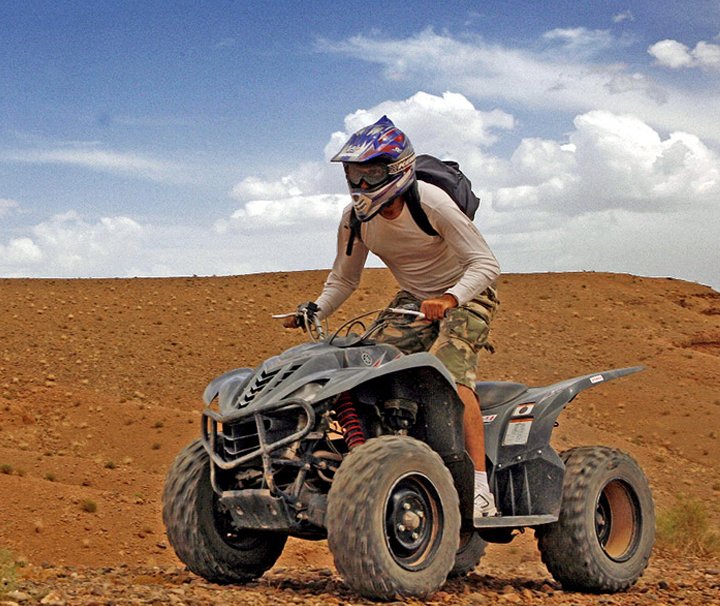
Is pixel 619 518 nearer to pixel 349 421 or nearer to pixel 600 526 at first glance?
pixel 600 526

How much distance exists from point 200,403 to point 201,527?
19.7 meters

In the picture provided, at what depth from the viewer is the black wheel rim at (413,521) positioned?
640 cm

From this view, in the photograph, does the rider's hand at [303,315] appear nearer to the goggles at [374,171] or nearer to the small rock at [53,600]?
the goggles at [374,171]

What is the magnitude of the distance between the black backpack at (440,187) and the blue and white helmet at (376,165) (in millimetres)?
168

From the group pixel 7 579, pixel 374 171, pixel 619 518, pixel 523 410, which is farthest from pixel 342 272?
pixel 7 579

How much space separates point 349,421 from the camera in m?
6.70

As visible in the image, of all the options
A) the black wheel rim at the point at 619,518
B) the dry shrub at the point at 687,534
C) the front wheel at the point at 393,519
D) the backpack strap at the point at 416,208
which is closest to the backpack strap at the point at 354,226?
the backpack strap at the point at 416,208

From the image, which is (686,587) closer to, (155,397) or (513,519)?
(513,519)

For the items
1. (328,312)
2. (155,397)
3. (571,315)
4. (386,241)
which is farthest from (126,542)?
(571,315)

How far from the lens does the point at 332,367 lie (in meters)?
6.80

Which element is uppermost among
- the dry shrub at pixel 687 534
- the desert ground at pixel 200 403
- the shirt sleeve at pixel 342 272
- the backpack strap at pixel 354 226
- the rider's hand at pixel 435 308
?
the backpack strap at pixel 354 226

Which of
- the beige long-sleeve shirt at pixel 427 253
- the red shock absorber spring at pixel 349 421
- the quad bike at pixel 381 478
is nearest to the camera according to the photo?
the quad bike at pixel 381 478

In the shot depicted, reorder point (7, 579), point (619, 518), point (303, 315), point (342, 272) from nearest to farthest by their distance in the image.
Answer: point (7, 579) → point (303, 315) → point (342, 272) → point (619, 518)

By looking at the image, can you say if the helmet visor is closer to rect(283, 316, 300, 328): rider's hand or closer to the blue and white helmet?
the blue and white helmet
